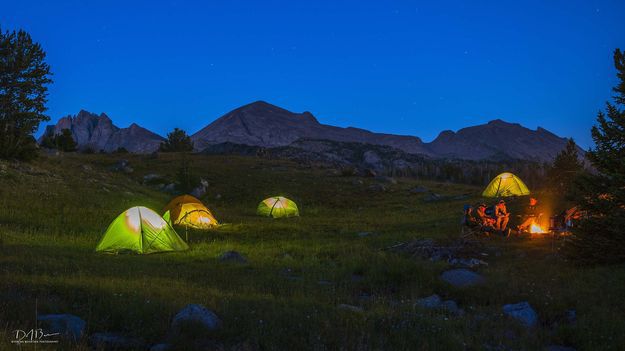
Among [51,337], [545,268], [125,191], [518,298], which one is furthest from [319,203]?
[51,337]

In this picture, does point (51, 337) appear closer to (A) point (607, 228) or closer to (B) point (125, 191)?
(A) point (607, 228)

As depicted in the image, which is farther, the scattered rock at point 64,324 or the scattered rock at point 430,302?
the scattered rock at point 430,302

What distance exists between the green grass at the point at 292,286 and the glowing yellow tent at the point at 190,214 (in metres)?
1.23

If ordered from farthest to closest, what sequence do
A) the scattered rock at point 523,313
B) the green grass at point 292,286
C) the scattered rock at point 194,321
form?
the scattered rock at point 523,313 → the green grass at point 292,286 → the scattered rock at point 194,321

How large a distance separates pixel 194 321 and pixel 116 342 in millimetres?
1141

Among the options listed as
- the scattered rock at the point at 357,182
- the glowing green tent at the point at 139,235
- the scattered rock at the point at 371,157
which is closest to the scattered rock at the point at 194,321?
the glowing green tent at the point at 139,235

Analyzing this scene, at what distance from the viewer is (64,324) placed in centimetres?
665

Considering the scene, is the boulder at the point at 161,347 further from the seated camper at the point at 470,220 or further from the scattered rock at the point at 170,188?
the scattered rock at the point at 170,188

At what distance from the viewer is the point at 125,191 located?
34906 millimetres

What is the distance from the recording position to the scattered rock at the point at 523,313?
28.5 ft

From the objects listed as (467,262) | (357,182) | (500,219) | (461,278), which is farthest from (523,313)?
(357,182)

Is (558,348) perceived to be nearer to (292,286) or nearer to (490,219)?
(292,286)

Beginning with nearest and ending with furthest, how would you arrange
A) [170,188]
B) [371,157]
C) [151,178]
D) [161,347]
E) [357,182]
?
[161,347]
[170,188]
[151,178]
[357,182]
[371,157]

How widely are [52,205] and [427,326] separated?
23.2 m
